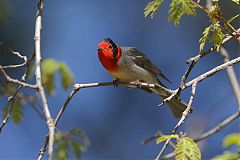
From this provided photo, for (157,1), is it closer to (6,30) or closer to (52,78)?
(52,78)

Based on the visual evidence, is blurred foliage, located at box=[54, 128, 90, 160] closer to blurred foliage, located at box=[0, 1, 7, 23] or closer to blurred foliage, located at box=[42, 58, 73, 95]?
blurred foliage, located at box=[42, 58, 73, 95]

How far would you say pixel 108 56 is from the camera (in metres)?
4.18

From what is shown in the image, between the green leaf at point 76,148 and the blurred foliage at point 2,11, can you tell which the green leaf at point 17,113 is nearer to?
the green leaf at point 76,148

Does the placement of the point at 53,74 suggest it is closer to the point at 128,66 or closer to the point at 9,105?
the point at 9,105

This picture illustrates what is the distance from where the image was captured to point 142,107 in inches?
403

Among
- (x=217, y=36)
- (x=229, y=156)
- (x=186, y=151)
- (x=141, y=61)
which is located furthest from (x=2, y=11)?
(x=229, y=156)

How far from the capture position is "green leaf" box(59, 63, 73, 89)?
2.56 meters

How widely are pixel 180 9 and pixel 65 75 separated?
0.70m

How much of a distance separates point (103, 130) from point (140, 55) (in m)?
5.84

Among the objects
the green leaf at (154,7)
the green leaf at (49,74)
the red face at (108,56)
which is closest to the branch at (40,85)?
the green leaf at (49,74)

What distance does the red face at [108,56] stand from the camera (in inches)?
164

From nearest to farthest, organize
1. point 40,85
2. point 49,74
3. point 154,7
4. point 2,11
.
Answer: point 40,85
point 154,7
point 49,74
point 2,11

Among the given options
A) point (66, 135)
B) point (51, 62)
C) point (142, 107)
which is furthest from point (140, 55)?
point (142, 107)

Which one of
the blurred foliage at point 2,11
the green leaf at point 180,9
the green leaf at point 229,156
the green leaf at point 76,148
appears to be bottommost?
the green leaf at point 229,156
